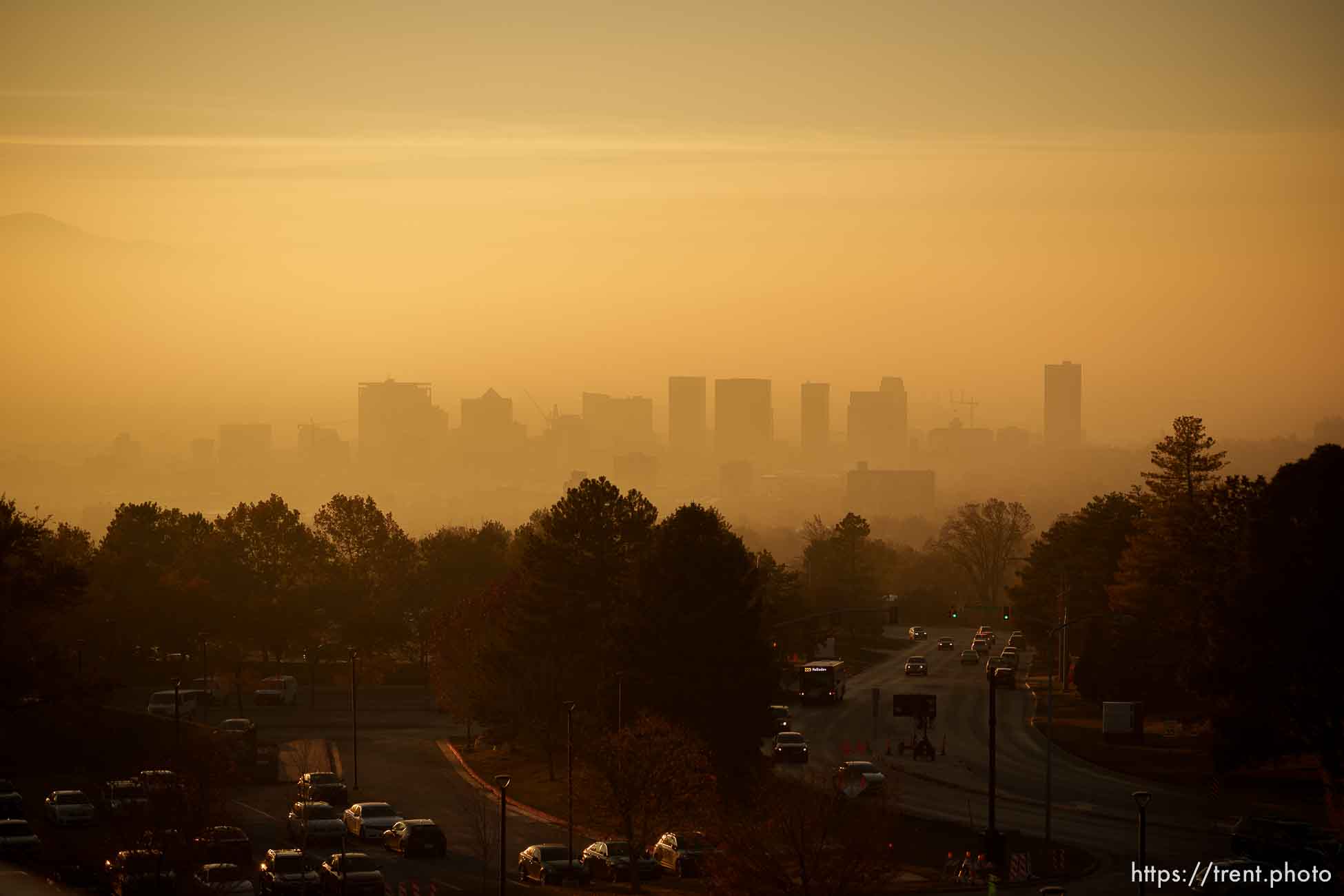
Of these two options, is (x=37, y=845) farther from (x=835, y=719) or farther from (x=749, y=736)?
(x=835, y=719)

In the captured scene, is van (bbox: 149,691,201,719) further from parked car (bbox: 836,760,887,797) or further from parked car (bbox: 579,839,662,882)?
parked car (bbox: 836,760,887,797)

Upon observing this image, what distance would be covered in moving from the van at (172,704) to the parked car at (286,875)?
34.4 m

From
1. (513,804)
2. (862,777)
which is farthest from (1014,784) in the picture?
(513,804)

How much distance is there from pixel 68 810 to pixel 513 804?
659 inches

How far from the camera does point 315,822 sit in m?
51.5

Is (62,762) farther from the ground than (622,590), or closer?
closer

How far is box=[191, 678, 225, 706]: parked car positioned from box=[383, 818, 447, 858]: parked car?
34951mm

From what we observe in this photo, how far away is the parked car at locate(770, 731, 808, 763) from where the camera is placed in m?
66.0

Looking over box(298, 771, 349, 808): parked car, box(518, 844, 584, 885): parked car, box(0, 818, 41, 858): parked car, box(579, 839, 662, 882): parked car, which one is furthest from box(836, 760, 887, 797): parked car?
box(0, 818, 41, 858): parked car

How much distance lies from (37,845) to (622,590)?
82.9ft

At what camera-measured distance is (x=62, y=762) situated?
64.9m

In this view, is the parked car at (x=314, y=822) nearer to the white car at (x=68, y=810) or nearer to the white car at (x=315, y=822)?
the white car at (x=315, y=822)

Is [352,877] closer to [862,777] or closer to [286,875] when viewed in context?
[286,875]

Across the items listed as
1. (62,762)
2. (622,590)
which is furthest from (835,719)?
(62,762)
